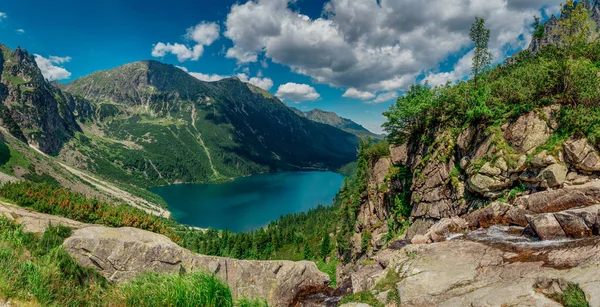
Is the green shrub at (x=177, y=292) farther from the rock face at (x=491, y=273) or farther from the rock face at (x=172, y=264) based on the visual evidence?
the rock face at (x=491, y=273)

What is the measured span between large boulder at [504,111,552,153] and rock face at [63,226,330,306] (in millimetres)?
21780

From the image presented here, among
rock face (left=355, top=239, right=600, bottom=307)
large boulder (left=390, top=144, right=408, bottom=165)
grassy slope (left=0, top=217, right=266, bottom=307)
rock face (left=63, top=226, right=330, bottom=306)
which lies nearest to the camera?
grassy slope (left=0, top=217, right=266, bottom=307)

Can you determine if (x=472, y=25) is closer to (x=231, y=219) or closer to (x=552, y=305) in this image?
(x=552, y=305)

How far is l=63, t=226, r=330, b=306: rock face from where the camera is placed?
15914 mm

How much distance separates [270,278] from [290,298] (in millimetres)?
2257

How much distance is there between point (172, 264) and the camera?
1784 centimetres

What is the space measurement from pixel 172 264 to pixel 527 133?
3165 centimetres

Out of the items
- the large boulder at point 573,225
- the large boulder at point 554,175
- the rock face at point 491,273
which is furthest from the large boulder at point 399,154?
the large boulder at point 573,225

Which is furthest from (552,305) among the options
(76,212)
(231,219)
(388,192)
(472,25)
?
(231,219)

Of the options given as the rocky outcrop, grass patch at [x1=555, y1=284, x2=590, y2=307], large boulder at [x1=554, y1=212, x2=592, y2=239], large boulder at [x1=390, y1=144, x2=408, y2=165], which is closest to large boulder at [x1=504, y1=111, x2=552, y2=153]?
large boulder at [x1=554, y1=212, x2=592, y2=239]

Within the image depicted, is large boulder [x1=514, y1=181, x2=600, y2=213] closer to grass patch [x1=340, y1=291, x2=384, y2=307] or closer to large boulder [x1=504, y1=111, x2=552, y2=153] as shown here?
large boulder [x1=504, y1=111, x2=552, y2=153]

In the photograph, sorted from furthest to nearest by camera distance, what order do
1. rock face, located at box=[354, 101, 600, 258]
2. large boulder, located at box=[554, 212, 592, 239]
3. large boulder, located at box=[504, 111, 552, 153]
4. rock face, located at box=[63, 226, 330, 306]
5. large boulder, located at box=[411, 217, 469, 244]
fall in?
1. large boulder, located at box=[504, 111, 552, 153]
2. large boulder, located at box=[411, 217, 469, 244]
3. rock face, located at box=[354, 101, 600, 258]
4. large boulder, located at box=[554, 212, 592, 239]
5. rock face, located at box=[63, 226, 330, 306]

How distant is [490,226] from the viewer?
75.9 ft

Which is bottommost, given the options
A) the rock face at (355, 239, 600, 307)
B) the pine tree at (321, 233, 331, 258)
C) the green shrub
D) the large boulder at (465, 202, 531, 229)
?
the pine tree at (321, 233, 331, 258)
